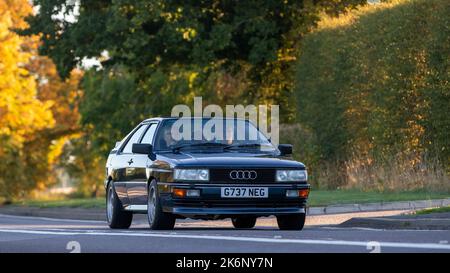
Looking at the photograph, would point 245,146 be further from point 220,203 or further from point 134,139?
point 134,139

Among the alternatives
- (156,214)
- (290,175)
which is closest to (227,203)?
(290,175)

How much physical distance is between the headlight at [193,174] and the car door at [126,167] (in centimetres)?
172

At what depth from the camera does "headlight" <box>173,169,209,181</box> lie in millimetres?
16734

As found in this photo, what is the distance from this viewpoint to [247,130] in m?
18.6

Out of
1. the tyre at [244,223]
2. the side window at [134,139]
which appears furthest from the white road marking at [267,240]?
the tyre at [244,223]

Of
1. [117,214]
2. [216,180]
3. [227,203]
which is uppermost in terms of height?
[216,180]

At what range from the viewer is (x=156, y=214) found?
1736 centimetres

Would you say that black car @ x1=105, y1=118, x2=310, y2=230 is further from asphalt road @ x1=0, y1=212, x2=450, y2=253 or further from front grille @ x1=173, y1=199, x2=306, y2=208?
asphalt road @ x1=0, y1=212, x2=450, y2=253

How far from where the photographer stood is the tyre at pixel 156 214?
1724 cm

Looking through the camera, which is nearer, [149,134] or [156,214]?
[156,214]

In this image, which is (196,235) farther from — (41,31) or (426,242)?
(41,31)

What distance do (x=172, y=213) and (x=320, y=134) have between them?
55.2ft

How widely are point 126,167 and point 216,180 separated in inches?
102
